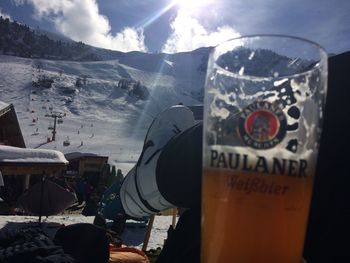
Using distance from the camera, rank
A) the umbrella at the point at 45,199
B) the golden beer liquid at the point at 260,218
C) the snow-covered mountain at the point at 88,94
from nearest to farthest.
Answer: the golden beer liquid at the point at 260,218 < the umbrella at the point at 45,199 < the snow-covered mountain at the point at 88,94

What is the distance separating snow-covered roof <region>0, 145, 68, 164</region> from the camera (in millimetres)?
11039

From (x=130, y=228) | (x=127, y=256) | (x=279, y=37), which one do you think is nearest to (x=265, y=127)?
(x=279, y=37)

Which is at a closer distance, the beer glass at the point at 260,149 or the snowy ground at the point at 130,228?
the beer glass at the point at 260,149

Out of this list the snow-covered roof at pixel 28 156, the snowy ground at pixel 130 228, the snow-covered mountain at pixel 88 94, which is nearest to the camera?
the snowy ground at pixel 130 228

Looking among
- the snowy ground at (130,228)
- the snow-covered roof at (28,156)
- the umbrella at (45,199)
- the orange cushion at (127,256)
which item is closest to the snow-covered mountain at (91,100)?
the snow-covered roof at (28,156)

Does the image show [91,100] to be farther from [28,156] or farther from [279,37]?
[279,37]

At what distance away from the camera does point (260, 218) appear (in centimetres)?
45

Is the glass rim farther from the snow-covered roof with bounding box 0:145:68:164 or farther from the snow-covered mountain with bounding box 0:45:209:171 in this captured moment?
the snow-covered mountain with bounding box 0:45:209:171

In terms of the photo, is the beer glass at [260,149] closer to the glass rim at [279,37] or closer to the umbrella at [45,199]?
the glass rim at [279,37]

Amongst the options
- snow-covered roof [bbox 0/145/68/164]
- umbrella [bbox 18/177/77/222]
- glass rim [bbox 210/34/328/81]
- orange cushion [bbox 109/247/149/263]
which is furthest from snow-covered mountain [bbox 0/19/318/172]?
glass rim [bbox 210/34/328/81]

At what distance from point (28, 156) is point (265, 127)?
460 inches

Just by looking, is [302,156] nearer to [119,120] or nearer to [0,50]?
[119,120]

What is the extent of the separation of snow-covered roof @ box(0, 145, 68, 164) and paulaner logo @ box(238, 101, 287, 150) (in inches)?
445

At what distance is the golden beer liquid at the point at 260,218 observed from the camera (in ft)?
1.46
